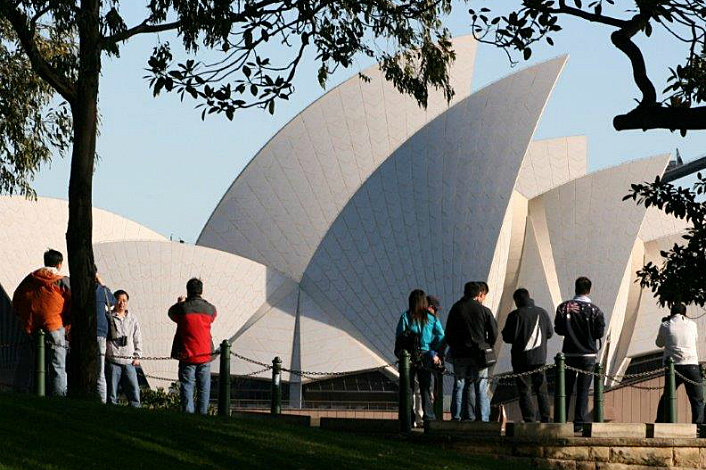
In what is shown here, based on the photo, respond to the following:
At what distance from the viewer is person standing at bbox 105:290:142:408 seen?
44.2 feet

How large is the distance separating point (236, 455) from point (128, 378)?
4.25 m

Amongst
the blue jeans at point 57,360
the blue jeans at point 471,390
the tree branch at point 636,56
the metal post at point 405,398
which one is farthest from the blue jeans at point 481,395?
the tree branch at point 636,56

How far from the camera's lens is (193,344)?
1295 centimetres

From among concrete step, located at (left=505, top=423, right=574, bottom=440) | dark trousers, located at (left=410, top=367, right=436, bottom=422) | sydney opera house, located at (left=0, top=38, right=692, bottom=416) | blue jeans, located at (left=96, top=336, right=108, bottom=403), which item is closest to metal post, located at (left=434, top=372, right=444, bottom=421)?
dark trousers, located at (left=410, top=367, right=436, bottom=422)

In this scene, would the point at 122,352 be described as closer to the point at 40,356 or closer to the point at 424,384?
the point at 40,356

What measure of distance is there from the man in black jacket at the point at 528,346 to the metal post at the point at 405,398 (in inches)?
42.3

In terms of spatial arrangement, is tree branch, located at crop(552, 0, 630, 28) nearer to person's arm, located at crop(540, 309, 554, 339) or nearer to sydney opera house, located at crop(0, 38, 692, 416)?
person's arm, located at crop(540, 309, 554, 339)

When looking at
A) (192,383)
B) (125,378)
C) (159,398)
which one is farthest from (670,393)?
(159,398)

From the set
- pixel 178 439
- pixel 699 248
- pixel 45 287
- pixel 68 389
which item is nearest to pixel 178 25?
pixel 45 287

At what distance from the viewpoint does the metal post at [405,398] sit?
12414 mm

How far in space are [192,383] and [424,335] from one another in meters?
2.29

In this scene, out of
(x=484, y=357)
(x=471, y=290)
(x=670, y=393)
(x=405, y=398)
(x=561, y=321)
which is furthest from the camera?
(x=670, y=393)

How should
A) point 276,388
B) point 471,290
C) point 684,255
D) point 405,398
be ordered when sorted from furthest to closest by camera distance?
point 276,388, point 471,290, point 405,398, point 684,255

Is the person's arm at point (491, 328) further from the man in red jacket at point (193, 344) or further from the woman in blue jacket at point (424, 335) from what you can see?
the man in red jacket at point (193, 344)
